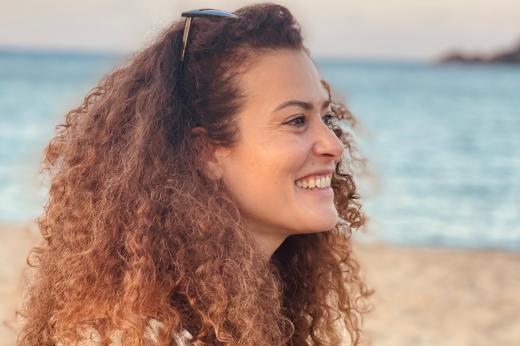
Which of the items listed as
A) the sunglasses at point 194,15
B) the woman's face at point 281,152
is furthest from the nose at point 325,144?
the sunglasses at point 194,15

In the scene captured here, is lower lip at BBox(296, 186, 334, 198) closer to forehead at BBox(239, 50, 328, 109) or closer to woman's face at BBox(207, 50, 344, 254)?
woman's face at BBox(207, 50, 344, 254)

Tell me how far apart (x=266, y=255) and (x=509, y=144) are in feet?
78.1

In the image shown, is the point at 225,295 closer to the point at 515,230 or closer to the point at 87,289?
the point at 87,289

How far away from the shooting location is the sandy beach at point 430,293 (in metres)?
6.91

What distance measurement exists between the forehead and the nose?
93 millimetres

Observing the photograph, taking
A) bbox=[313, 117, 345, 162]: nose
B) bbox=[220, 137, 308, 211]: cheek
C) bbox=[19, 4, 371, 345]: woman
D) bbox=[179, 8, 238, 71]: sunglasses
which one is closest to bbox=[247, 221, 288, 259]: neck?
bbox=[19, 4, 371, 345]: woman

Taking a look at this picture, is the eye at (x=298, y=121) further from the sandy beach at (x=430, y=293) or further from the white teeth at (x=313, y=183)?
the sandy beach at (x=430, y=293)

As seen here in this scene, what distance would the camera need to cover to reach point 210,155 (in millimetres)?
2596

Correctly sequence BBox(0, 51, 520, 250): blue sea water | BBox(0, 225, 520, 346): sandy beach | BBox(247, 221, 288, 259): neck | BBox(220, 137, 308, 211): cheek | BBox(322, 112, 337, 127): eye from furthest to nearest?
BBox(0, 51, 520, 250): blue sea water → BBox(0, 225, 520, 346): sandy beach → BBox(322, 112, 337, 127): eye → BBox(247, 221, 288, 259): neck → BBox(220, 137, 308, 211): cheek

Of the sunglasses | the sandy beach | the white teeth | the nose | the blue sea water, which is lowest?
the blue sea water

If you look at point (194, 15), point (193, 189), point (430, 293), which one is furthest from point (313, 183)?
point (430, 293)

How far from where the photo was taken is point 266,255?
2.72m

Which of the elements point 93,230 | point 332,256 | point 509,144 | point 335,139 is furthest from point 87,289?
point 509,144

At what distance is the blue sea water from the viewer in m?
11.4
